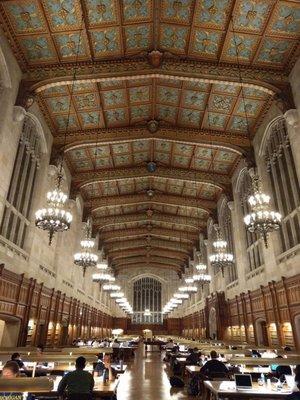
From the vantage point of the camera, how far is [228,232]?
19547 millimetres

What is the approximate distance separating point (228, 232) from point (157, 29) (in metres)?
12.7

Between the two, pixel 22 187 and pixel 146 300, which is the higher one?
pixel 22 187

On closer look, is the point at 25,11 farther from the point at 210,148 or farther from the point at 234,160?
the point at 234,160

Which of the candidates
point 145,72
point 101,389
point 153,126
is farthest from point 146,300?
point 101,389

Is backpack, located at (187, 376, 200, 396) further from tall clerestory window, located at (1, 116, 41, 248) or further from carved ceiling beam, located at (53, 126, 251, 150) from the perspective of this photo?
carved ceiling beam, located at (53, 126, 251, 150)

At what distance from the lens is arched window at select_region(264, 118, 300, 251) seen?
11164 millimetres

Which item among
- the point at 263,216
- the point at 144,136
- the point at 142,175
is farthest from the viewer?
the point at 142,175

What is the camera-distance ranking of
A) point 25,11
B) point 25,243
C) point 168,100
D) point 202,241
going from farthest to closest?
point 202,241, point 168,100, point 25,243, point 25,11

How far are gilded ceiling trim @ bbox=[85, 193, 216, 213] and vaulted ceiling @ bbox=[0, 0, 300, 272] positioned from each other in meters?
3.43

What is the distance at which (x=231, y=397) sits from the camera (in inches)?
191

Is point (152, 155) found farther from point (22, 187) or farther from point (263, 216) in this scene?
point (263, 216)

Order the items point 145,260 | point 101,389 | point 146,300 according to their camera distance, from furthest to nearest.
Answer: point 146,300
point 145,260
point 101,389

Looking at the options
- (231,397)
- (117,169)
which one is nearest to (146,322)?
(117,169)

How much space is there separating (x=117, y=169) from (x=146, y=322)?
30.7 m
